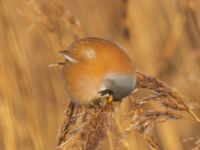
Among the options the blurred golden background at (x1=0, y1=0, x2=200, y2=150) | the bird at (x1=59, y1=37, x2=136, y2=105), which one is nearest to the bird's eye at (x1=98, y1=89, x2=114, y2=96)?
the bird at (x1=59, y1=37, x2=136, y2=105)

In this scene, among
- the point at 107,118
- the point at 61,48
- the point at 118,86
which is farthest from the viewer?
the point at 61,48

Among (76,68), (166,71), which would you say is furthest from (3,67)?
(166,71)

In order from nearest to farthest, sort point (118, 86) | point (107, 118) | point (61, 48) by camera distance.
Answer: point (118, 86) < point (107, 118) < point (61, 48)

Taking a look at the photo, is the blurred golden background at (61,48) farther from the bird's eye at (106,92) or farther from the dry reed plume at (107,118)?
the bird's eye at (106,92)

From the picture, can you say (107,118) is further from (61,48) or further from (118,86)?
(61,48)

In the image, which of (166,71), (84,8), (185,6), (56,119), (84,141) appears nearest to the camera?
(84,141)

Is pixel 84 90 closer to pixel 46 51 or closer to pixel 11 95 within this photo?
pixel 11 95

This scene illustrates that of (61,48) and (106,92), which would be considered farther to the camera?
(61,48)

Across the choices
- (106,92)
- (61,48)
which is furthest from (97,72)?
(61,48)
